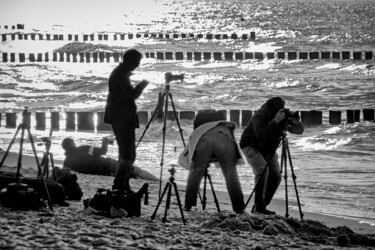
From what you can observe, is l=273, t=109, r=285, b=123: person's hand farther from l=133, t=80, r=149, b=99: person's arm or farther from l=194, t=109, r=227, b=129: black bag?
l=133, t=80, r=149, b=99: person's arm

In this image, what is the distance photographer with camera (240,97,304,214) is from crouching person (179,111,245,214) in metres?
0.29

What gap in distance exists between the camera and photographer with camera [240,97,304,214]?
9.86m

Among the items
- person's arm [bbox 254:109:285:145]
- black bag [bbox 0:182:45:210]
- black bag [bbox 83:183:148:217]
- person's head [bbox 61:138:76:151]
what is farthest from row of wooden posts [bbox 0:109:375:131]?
black bag [bbox 0:182:45:210]

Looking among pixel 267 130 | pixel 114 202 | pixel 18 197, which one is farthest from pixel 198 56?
pixel 18 197

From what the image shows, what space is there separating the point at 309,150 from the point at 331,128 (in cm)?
675

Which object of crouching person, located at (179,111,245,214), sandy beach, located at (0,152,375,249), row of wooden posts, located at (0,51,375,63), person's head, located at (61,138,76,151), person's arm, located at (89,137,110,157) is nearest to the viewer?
sandy beach, located at (0,152,375,249)

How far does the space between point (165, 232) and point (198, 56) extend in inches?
2214

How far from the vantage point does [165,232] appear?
26.5 ft

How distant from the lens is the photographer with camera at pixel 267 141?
986 centimetres

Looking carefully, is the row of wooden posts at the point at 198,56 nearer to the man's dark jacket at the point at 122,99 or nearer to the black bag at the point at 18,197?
the man's dark jacket at the point at 122,99

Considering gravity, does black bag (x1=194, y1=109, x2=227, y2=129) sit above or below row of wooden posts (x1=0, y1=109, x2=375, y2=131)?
above

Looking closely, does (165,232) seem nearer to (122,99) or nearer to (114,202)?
(114,202)

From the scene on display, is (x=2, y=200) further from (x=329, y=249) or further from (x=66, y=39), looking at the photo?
(x=66, y=39)

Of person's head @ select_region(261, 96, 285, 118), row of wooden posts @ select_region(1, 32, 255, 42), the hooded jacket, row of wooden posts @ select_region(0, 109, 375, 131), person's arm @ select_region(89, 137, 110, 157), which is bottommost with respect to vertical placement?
row of wooden posts @ select_region(0, 109, 375, 131)
